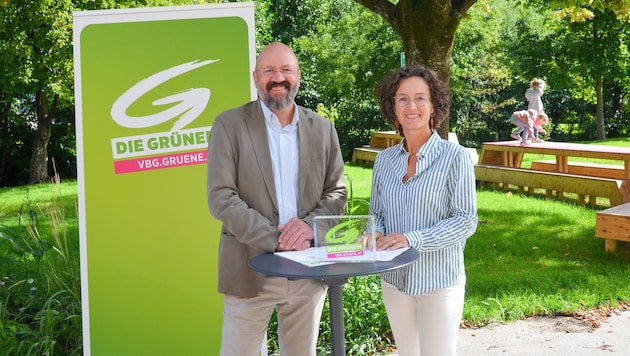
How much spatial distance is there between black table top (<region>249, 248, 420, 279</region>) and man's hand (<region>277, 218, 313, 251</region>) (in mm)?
151

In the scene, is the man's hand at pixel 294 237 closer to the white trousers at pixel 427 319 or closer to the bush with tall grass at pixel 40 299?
the white trousers at pixel 427 319

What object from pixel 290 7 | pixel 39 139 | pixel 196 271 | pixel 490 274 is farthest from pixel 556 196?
pixel 290 7

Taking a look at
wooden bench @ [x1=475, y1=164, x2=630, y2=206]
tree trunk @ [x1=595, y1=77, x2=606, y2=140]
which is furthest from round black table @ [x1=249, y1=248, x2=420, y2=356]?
tree trunk @ [x1=595, y1=77, x2=606, y2=140]

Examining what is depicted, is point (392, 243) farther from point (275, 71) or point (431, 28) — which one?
point (431, 28)

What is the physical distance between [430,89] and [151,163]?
1.74m

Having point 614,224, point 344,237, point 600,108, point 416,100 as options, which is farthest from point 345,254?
point 600,108

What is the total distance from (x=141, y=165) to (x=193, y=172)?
0.28 metres

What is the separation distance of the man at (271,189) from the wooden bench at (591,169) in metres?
8.58

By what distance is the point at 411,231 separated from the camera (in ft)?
9.10

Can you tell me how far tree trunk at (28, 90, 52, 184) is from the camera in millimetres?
18328

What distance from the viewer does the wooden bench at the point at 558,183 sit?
9211mm

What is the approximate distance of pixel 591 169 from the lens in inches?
440

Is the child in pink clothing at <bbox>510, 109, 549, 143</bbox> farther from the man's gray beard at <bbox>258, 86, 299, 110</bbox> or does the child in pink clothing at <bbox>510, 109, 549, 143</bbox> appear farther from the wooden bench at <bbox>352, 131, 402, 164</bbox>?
the man's gray beard at <bbox>258, 86, 299, 110</bbox>

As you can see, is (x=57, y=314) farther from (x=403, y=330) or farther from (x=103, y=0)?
(x=103, y=0)
